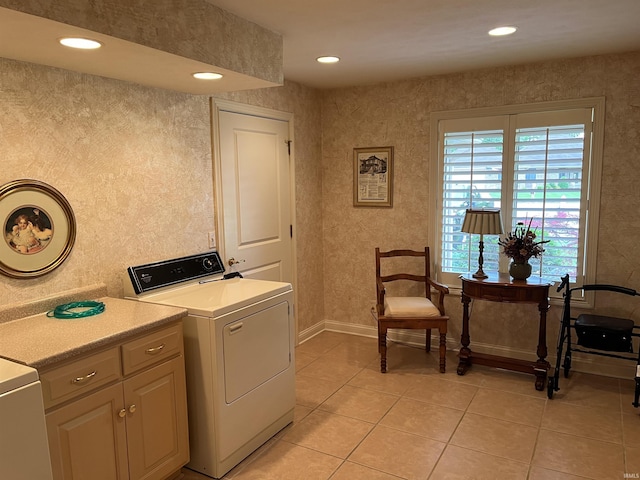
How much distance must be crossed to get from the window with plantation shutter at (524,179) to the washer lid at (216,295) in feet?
6.03

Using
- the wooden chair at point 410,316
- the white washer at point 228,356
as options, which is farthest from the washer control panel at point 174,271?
the wooden chair at point 410,316

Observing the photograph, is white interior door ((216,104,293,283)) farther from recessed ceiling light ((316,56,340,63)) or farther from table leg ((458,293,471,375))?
table leg ((458,293,471,375))

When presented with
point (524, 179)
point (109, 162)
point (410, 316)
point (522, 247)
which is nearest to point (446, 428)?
point (410, 316)

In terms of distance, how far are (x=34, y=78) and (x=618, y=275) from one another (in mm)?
3842

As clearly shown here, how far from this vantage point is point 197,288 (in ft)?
9.53

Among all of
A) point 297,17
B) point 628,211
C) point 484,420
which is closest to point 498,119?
point 628,211

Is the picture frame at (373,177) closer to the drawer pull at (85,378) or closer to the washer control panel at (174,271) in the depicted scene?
the washer control panel at (174,271)

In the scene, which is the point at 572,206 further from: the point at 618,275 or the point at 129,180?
the point at 129,180

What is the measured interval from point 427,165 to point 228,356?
8.18ft

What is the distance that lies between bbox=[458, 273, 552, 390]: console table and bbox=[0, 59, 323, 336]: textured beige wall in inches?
79.1

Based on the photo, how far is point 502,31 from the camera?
9.06 feet

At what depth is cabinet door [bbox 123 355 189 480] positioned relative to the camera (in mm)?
2117

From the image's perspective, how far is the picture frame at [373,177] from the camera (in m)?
4.29

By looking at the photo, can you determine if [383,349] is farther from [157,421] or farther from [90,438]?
[90,438]
